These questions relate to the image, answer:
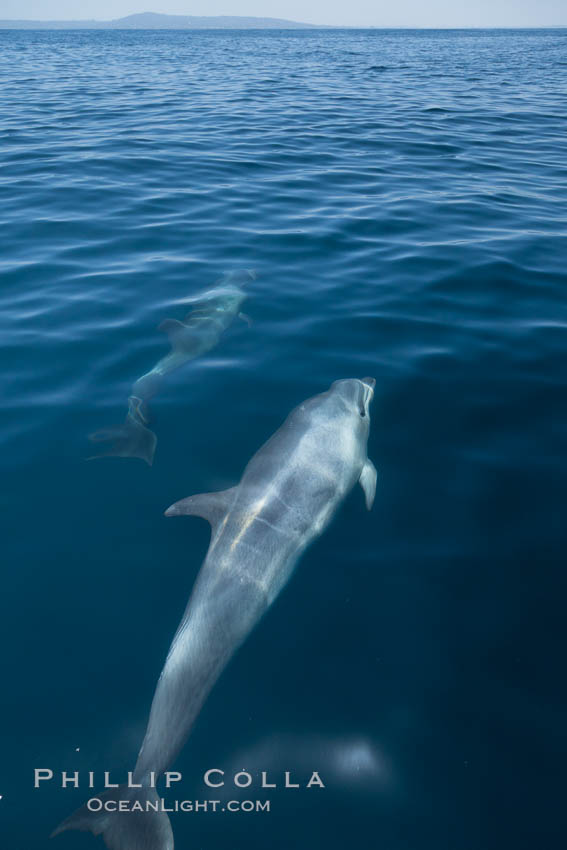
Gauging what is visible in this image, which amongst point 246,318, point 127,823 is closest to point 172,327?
point 246,318

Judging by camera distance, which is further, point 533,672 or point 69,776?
point 533,672

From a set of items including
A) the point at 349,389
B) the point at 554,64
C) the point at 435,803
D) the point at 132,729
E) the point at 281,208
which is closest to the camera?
the point at 435,803

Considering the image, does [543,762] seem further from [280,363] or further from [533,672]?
[280,363]

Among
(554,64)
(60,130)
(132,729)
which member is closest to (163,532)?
(132,729)

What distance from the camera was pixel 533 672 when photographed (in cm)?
516

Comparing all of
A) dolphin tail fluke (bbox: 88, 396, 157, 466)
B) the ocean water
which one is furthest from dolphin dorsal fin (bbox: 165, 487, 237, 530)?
dolphin tail fluke (bbox: 88, 396, 157, 466)

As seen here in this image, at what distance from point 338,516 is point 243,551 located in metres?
1.34

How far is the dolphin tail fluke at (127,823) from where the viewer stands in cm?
421

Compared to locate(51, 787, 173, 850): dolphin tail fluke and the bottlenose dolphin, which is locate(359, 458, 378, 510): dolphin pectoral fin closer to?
the bottlenose dolphin

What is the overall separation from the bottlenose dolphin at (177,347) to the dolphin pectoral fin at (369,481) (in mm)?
2704

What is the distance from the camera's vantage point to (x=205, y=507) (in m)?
6.21

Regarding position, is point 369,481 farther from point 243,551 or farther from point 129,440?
point 129,440

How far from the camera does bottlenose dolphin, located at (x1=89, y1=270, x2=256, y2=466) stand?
757cm

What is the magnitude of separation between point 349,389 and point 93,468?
3.57 metres
